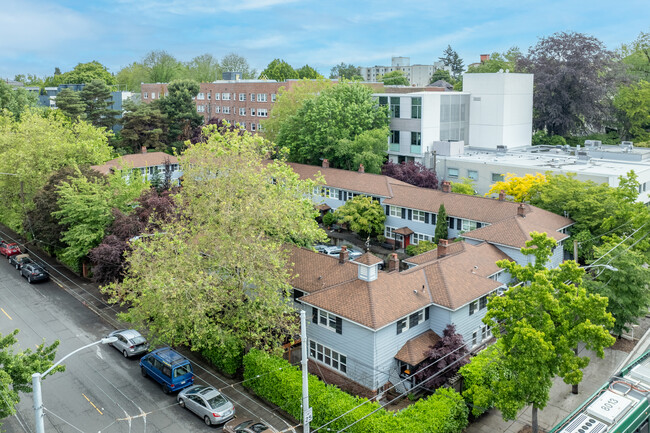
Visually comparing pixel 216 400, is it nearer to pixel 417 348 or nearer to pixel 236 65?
pixel 417 348

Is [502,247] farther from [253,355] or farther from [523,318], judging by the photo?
[253,355]

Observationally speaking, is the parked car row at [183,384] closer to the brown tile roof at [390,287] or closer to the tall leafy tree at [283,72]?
the brown tile roof at [390,287]

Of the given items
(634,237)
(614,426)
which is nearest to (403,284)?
(614,426)

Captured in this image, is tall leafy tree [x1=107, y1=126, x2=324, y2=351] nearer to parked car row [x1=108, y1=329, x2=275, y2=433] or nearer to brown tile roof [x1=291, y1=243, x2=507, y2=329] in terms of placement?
parked car row [x1=108, y1=329, x2=275, y2=433]

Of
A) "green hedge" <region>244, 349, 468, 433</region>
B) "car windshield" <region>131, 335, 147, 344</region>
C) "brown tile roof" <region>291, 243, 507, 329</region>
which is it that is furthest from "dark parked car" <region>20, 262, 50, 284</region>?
"green hedge" <region>244, 349, 468, 433</region>

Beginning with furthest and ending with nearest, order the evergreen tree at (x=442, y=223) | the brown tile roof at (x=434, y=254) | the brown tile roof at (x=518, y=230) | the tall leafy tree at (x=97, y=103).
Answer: the tall leafy tree at (x=97, y=103), the evergreen tree at (x=442, y=223), the brown tile roof at (x=518, y=230), the brown tile roof at (x=434, y=254)

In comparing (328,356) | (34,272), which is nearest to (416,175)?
(328,356)

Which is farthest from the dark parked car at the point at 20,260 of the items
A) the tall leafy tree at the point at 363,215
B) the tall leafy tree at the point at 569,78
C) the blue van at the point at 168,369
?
the tall leafy tree at the point at 569,78
